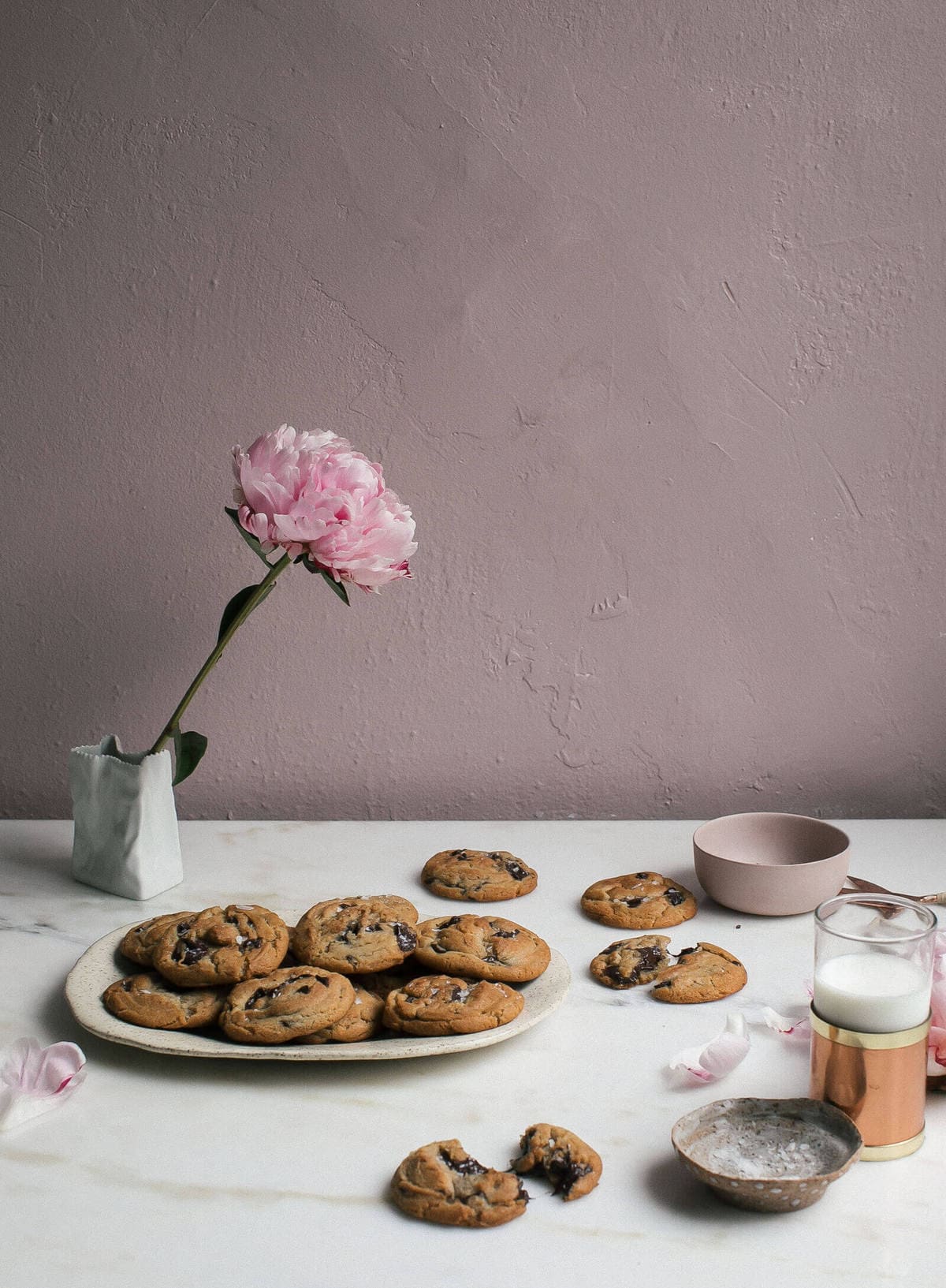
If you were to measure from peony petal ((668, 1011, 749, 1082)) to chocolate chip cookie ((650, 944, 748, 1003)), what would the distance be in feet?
0.21

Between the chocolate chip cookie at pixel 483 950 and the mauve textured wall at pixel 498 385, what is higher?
the mauve textured wall at pixel 498 385

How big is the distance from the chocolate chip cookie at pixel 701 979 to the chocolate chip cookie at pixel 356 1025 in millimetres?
203

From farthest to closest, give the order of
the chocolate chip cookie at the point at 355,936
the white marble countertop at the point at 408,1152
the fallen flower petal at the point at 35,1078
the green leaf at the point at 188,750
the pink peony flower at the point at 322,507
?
1. the green leaf at the point at 188,750
2. the pink peony flower at the point at 322,507
3. the chocolate chip cookie at the point at 355,936
4. the fallen flower petal at the point at 35,1078
5. the white marble countertop at the point at 408,1152

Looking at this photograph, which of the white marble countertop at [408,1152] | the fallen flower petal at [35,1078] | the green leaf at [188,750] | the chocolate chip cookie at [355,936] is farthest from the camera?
the green leaf at [188,750]

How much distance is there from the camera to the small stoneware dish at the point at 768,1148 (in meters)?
0.54

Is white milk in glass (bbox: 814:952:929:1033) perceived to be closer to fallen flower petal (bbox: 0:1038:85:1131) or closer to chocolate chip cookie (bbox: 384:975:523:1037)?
chocolate chip cookie (bbox: 384:975:523:1037)

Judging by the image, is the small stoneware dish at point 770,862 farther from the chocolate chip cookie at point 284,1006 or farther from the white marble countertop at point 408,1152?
the chocolate chip cookie at point 284,1006

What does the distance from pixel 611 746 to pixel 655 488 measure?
0.27 meters

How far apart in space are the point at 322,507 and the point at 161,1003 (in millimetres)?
370

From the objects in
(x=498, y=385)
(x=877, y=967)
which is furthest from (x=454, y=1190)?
(x=498, y=385)

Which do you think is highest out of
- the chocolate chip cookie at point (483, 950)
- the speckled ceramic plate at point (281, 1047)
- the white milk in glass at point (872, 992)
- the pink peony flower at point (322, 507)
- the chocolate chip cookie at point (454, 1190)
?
the pink peony flower at point (322, 507)

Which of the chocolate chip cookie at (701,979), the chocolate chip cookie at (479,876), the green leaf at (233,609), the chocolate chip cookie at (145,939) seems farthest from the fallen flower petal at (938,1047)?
the green leaf at (233,609)

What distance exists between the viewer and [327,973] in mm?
717

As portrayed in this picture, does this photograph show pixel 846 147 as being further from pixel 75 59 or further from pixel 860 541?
pixel 75 59
